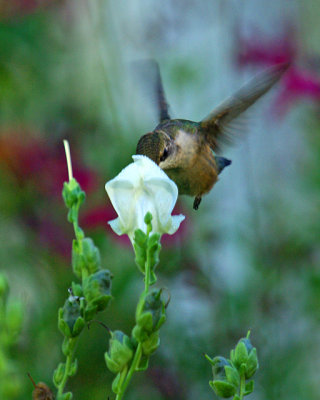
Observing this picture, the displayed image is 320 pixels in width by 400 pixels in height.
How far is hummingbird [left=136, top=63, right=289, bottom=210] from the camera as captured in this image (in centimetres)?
135

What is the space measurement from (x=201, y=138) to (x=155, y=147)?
0.34 meters

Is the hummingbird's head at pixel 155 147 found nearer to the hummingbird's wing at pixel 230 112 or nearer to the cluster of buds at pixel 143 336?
the hummingbird's wing at pixel 230 112

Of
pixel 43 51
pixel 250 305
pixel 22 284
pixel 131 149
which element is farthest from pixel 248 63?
pixel 22 284

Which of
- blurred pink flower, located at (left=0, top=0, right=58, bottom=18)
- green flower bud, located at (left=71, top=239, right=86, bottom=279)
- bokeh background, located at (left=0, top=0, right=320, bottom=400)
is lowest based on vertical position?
bokeh background, located at (left=0, top=0, right=320, bottom=400)

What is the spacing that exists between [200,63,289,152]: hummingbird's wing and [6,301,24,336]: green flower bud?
777 millimetres

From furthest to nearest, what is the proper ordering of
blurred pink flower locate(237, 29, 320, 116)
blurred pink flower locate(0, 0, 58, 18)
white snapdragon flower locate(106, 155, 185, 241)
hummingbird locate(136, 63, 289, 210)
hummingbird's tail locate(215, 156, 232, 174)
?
blurred pink flower locate(237, 29, 320, 116), blurred pink flower locate(0, 0, 58, 18), hummingbird's tail locate(215, 156, 232, 174), hummingbird locate(136, 63, 289, 210), white snapdragon flower locate(106, 155, 185, 241)

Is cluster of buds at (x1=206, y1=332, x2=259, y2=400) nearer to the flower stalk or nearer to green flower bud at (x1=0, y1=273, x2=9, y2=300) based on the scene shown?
the flower stalk

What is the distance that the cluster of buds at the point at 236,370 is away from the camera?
2.80 ft

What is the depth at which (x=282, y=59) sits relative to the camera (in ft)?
7.80

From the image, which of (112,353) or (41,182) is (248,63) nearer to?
Answer: (41,182)

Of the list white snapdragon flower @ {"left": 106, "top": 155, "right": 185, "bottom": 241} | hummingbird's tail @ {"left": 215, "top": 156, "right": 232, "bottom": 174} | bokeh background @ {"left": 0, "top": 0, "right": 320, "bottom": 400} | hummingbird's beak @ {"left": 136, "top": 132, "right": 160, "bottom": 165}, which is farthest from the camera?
bokeh background @ {"left": 0, "top": 0, "right": 320, "bottom": 400}

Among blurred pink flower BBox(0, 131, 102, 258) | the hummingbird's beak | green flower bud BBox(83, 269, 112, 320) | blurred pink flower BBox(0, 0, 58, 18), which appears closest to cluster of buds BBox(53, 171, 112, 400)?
green flower bud BBox(83, 269, 112, 320)

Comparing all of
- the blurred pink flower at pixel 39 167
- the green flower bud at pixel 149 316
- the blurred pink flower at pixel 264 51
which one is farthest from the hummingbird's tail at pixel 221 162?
the blurred pink flower at pixel 264 51

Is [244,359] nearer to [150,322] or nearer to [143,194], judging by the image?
[150,322]
